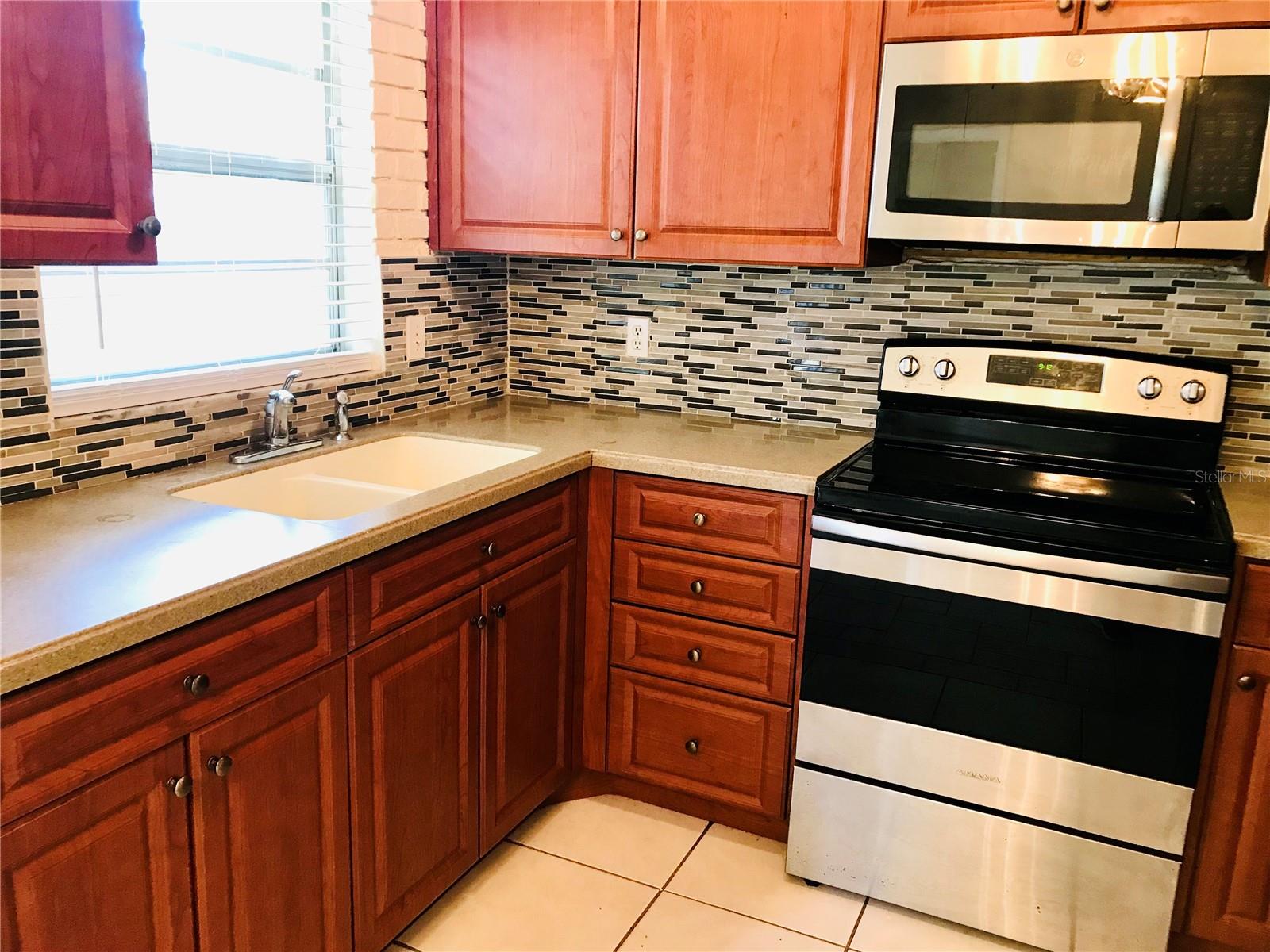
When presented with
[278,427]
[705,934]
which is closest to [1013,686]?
[705,934]

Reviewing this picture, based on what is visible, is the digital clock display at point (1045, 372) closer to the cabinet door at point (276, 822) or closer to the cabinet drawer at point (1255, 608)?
the cabinet drawer at point (1255, 608)

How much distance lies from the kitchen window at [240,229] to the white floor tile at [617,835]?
118cm

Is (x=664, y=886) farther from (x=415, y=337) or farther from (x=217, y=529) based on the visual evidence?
(x=415, y=337)

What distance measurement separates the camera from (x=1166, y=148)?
184 centimetres

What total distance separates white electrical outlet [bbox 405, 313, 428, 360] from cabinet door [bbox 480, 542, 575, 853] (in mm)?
728

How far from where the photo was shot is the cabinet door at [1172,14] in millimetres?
1775

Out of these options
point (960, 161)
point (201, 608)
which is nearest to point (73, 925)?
point (201, 608)

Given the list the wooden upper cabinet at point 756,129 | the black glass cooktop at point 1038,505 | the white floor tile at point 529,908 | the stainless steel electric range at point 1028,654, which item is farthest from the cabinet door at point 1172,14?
the white floor tile at point 529,908

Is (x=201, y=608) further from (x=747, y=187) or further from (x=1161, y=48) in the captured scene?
(x=1161, y=48)

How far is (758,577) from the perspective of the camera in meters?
2.13

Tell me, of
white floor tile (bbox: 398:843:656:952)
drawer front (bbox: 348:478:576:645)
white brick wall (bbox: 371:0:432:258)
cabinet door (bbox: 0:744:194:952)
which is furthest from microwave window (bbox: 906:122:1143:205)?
cabinet door (bbox: 0:744:194:952)

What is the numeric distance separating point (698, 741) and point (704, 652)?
8.6 inches

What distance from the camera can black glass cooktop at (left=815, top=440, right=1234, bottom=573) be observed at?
68.4 inches

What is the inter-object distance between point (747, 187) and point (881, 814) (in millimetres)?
1371
